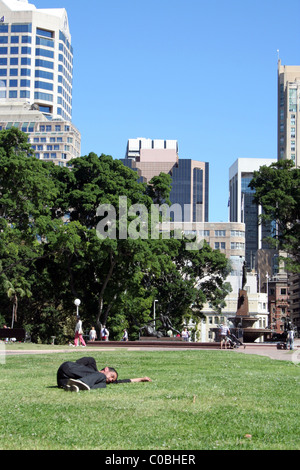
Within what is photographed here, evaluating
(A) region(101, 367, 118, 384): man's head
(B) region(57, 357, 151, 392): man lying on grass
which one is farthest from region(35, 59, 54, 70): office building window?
(B) region(57, 357, 151, 392): man lying on grass

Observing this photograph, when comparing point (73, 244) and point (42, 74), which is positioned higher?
point (42, 74)

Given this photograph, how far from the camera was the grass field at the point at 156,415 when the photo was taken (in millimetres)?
7293

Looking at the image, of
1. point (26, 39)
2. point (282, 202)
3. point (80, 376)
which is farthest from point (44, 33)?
point (80, 376)

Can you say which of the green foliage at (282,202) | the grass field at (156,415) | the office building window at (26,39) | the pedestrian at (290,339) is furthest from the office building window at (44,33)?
the grass field at (156,415)

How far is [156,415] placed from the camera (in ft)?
29.5

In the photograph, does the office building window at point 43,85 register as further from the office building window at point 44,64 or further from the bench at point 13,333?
the bench at point 13,333

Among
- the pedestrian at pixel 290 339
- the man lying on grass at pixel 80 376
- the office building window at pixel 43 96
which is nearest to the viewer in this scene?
the man lying on grass at pixel 80 376

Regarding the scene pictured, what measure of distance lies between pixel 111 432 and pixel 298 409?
11.0ft

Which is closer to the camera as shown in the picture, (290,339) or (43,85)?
(290,339)

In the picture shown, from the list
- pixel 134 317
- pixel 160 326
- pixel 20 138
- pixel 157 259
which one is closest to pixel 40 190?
pixel 20 138

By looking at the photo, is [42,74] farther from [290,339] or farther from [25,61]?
[290,339]

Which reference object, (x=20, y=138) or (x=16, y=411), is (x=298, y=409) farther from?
(x=20, y=138)

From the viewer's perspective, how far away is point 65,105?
171000 millimetres

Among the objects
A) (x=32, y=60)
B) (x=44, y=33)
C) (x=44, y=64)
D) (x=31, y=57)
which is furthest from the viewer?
(x=44, y=33)
